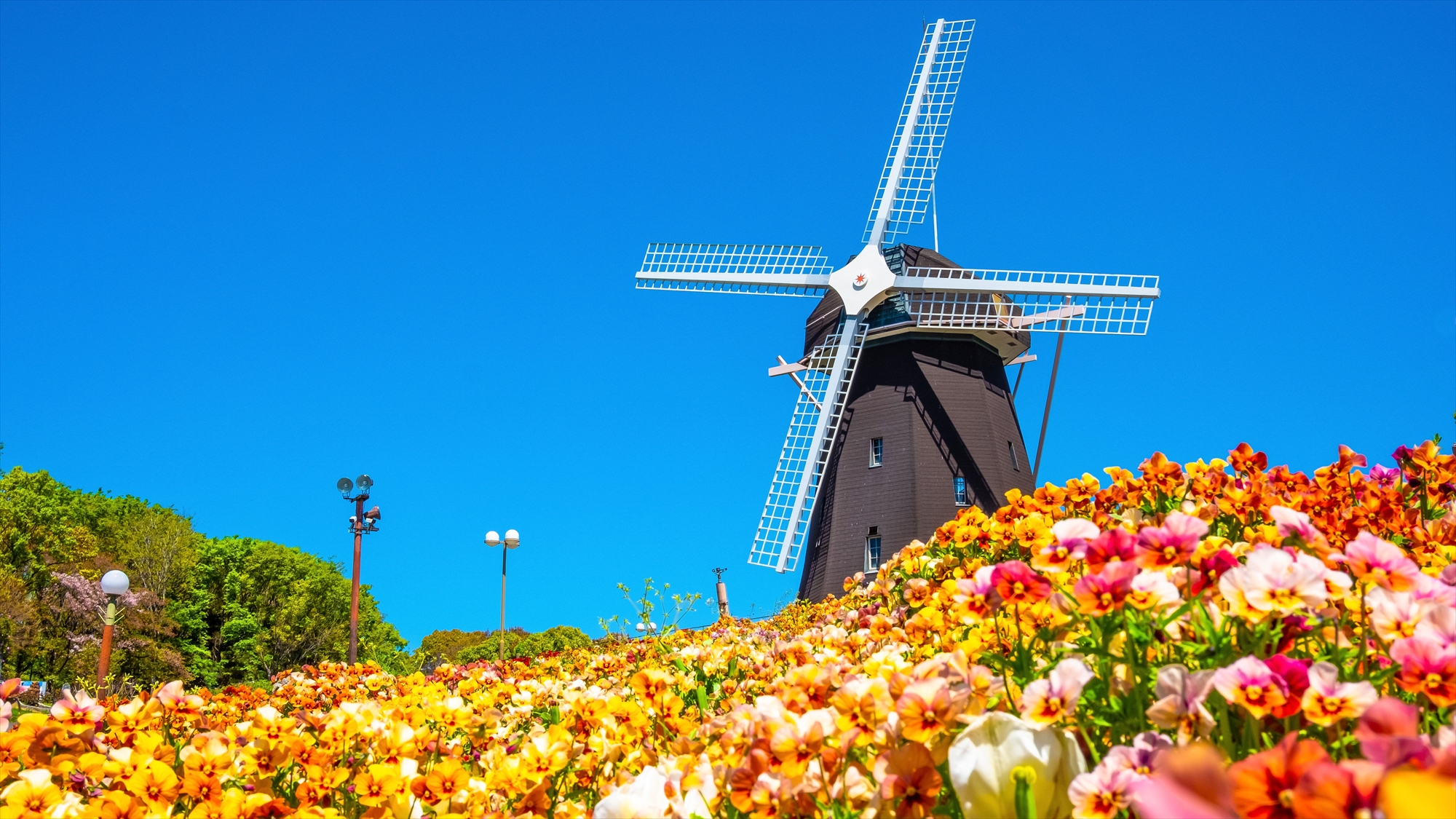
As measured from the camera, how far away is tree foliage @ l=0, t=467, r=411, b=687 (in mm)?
34875

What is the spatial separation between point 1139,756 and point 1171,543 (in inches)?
22.6

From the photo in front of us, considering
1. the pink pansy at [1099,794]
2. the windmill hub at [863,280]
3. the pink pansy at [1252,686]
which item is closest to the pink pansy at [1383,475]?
the pink pansy at [1252,686]

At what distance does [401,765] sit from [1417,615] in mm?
2516

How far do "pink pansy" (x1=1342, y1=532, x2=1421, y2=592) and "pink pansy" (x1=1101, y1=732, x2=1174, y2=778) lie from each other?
698 millimetres

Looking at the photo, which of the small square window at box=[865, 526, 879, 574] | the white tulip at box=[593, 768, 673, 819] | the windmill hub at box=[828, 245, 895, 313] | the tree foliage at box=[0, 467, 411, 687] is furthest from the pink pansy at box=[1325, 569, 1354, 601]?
the tree foliage at box=[0, 467, 411, 687]

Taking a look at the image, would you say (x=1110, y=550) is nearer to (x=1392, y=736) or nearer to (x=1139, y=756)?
(x=1139, y=756)

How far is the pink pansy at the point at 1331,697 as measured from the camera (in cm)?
166

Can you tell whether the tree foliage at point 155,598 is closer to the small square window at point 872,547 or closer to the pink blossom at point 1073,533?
the small square window at point 872,547

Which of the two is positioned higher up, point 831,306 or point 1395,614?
point 831,306

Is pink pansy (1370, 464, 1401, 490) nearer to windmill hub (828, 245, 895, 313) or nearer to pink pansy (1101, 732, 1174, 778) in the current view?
pink pansy (1101, 732, 1174, 778)

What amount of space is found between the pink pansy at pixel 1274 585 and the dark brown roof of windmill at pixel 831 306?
21.9 m

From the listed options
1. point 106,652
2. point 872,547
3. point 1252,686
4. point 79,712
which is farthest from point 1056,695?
point 872,547

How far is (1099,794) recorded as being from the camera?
167 cm

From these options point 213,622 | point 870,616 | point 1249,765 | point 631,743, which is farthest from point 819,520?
point 213,622
